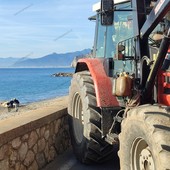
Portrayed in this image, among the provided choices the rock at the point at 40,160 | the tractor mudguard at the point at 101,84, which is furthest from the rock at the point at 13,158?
the tractor mudguard at the point at 101,84

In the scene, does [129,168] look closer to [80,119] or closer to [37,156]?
[37,156]

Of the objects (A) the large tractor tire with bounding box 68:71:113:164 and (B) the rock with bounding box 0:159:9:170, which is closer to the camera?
(B) the rock with bounding box 0:159:9:170

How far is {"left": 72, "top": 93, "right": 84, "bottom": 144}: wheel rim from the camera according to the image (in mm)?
7465

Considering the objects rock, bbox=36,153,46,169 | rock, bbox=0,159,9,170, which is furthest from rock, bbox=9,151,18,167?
rock, bbox=36,153,46,169

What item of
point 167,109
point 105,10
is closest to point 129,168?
point 167,109

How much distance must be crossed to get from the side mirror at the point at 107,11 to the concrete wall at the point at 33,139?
1.96 metres

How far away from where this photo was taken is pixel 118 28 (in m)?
6.39

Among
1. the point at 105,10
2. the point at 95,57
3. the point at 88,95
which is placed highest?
the point at 105,10

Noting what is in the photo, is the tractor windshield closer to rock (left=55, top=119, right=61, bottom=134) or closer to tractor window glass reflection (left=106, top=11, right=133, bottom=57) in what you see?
tractor window glass reflection (left=106, top=11, right=133, bottom=57)

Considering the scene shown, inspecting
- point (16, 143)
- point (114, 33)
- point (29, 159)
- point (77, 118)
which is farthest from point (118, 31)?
point (29, 159)

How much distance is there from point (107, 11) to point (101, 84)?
4.48 ft

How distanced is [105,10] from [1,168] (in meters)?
2.48

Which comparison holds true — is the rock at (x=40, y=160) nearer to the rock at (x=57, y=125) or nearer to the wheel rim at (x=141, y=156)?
the rock at (x=57, y=125)

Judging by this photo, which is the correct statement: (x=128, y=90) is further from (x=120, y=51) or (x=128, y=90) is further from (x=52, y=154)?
(x=52, y=154)
